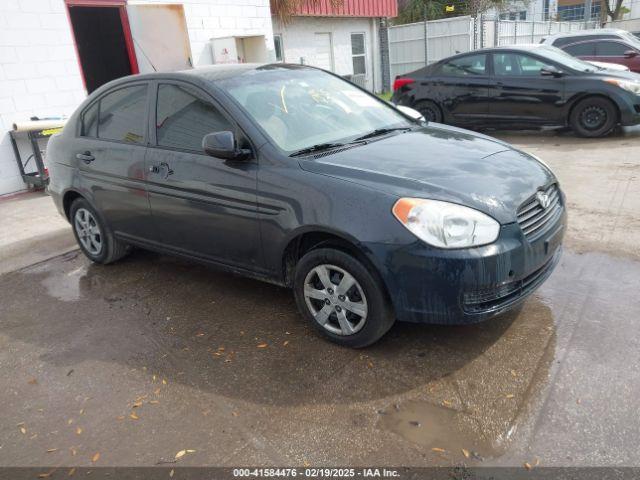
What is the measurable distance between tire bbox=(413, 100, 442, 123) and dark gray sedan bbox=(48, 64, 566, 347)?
5847 mm

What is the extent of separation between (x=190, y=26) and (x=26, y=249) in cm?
590

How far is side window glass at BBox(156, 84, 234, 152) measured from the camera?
12.5 feet

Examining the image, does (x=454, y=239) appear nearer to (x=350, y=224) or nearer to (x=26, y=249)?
(x=350, y=224)

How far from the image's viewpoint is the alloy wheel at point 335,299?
3.22 metres

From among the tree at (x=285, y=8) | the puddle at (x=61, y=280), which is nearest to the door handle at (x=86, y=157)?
the puddle at (x=61, y=280)

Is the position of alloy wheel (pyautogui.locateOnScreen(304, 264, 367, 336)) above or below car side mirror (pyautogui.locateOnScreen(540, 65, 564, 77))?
below

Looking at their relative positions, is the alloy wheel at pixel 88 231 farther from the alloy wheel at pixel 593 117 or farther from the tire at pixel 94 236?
the alloy wheel at pixel 593 117

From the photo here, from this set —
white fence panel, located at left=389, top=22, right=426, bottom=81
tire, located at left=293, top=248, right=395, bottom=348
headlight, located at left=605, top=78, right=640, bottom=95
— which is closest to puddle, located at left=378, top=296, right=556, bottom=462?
tire, located at left=293, top=248, right=395, bottom=348

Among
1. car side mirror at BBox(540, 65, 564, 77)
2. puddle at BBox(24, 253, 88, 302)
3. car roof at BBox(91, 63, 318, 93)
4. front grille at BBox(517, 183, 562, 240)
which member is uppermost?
car roof at BBox(91, 63, 318, 93)

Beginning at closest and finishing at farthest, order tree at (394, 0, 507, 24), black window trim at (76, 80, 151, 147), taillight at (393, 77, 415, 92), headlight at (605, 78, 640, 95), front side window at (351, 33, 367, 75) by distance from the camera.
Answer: black window trim at (76, 80, 151, 147) < headlight at (605, 78, 640, 95) < taillight at (393, 77, 415, 92) < front side window at (351, 33, 367, 75) < tree at (394, 0, 507, 24)

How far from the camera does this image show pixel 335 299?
3307mm

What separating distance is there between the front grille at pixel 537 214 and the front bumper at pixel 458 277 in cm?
7

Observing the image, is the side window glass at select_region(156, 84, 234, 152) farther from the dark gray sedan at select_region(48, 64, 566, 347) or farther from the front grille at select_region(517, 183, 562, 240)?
the front grille at select_region(517, 183, 562, 240)

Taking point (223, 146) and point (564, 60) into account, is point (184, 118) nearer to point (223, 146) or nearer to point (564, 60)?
point (223, 146)
